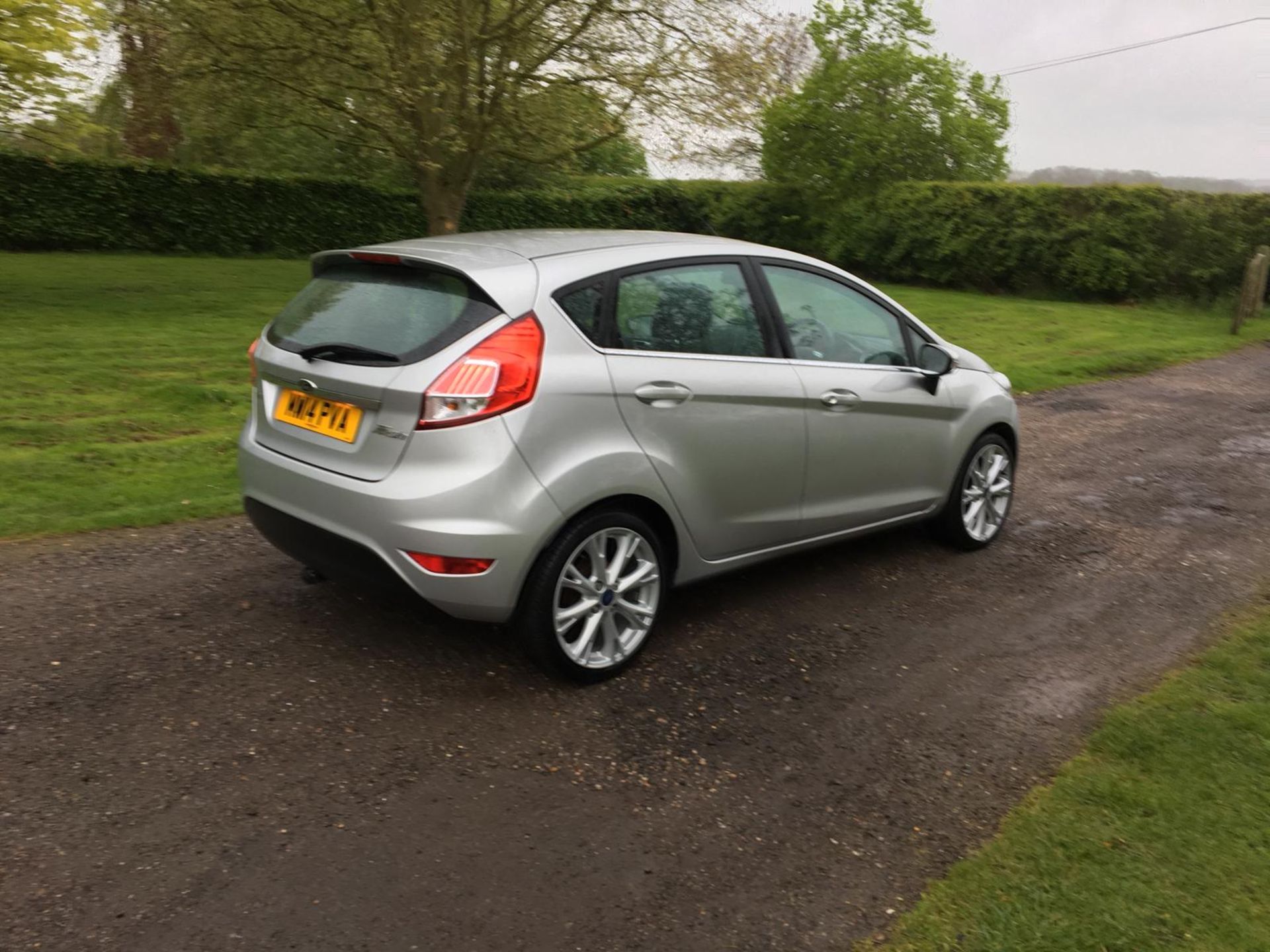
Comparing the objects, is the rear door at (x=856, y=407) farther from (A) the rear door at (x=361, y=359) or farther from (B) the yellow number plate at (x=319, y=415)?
(B) the yellow number plate at (x=319, y=415)

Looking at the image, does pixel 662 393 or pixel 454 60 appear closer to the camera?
pixel 662 393

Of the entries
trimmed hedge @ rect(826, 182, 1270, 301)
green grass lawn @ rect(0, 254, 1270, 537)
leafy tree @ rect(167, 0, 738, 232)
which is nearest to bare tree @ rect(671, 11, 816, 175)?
leafy tree @ rect(167, 0, 738, 232)

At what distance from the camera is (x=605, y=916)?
2.76 m

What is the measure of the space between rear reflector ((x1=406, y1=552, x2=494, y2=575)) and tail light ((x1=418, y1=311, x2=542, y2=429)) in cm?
45

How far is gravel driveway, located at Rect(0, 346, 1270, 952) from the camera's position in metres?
2.77

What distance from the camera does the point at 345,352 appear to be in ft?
12.8

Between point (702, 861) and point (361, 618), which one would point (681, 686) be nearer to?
point (702, 861)

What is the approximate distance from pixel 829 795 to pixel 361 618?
2.18m

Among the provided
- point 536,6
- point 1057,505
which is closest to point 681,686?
point 1057,505

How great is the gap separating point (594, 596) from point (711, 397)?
3.11 ft

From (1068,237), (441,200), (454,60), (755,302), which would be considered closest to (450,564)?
(755,302)

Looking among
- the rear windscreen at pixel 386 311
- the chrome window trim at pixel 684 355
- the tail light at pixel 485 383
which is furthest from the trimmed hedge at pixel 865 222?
the tail light at pixel 485 383

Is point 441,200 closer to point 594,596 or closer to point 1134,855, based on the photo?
point 594,596

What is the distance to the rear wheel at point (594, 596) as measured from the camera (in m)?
3.79
